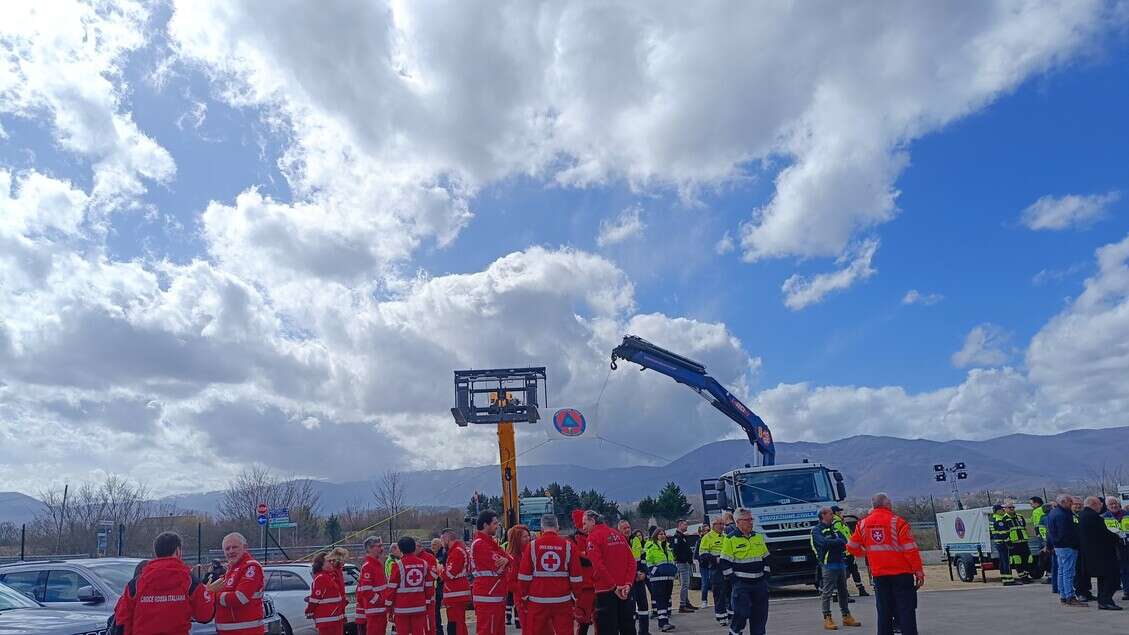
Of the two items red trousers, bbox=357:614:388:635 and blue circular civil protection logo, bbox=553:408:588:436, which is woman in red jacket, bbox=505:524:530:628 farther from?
blue circular civil protection logo, bbox=553:408:588:436

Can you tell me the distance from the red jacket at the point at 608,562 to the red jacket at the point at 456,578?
6.55 ft

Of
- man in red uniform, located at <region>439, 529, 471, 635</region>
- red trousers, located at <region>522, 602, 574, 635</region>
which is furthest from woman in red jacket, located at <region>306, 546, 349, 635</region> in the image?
red trousers, located at <region>522, 602, 574, 635</region>

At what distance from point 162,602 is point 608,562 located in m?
4.90

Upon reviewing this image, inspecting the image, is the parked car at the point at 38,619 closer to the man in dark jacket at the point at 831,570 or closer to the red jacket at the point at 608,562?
the red jacket at the point at 608,562

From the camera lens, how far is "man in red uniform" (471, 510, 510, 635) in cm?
992

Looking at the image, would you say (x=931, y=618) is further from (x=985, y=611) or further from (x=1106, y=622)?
(x=1106, y=622)

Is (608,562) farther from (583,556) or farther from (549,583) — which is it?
(549,583)

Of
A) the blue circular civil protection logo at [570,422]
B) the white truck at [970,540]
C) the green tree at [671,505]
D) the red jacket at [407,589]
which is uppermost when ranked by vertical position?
the blue circular civil protection logo at [570,422]

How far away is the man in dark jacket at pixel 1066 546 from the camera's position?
14219 mm

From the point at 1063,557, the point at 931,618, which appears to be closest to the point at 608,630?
the point at 931,618

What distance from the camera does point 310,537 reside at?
151 feet

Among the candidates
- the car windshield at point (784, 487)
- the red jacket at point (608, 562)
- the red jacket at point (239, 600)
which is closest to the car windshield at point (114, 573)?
the red jacket at point (239, 600)

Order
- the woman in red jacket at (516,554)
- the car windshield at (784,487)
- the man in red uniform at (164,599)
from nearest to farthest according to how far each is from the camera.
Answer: the man in red uniform at (164,599) < the woman in red jacket at (516,554) < the car windshield at (784,487)

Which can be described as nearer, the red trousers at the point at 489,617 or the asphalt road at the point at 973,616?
the red trousers at the point at 489,617
